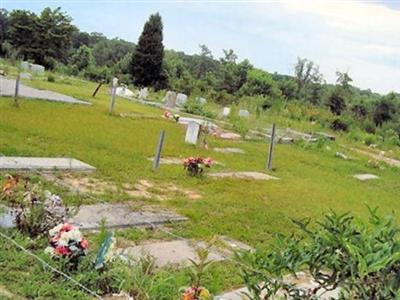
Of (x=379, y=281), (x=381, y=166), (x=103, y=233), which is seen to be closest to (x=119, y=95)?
(x=381, y=166)

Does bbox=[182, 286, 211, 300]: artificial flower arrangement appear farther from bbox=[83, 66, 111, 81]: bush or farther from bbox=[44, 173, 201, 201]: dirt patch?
bbox=[83, 66, 111, 81]: bush

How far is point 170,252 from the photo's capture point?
14.1 ft

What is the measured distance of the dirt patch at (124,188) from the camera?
19.0ft

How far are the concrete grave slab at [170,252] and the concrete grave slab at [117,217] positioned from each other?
17.4 inches

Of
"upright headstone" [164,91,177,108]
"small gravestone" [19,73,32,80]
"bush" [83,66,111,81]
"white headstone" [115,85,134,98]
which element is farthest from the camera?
"bush" [83,66,111,81]

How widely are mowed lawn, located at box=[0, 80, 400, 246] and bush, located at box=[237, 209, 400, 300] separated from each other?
279 centimetres

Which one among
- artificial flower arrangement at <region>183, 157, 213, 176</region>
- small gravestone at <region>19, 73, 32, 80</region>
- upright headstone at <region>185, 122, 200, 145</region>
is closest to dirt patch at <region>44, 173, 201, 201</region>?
artificial flower arrangement at <region>183, 157, 213, 176</region>

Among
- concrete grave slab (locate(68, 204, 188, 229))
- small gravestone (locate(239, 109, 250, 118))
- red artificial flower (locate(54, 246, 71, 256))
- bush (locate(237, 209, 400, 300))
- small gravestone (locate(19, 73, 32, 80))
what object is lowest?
small gravestone (locate(19, 73, 32, 80))

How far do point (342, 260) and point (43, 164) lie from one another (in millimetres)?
4820

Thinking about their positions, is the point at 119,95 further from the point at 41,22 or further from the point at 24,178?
the point at 24,178

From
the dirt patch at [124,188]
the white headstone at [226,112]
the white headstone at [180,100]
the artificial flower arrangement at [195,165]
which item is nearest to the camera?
the dirt patch at [124,188]

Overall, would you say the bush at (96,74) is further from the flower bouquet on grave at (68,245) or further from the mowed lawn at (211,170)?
the flower bouquet on grave at (68,245)

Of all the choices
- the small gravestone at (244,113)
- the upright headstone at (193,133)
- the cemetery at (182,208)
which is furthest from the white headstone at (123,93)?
the upright headstone at (193,133)

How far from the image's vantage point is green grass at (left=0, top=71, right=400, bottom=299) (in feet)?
16.7
